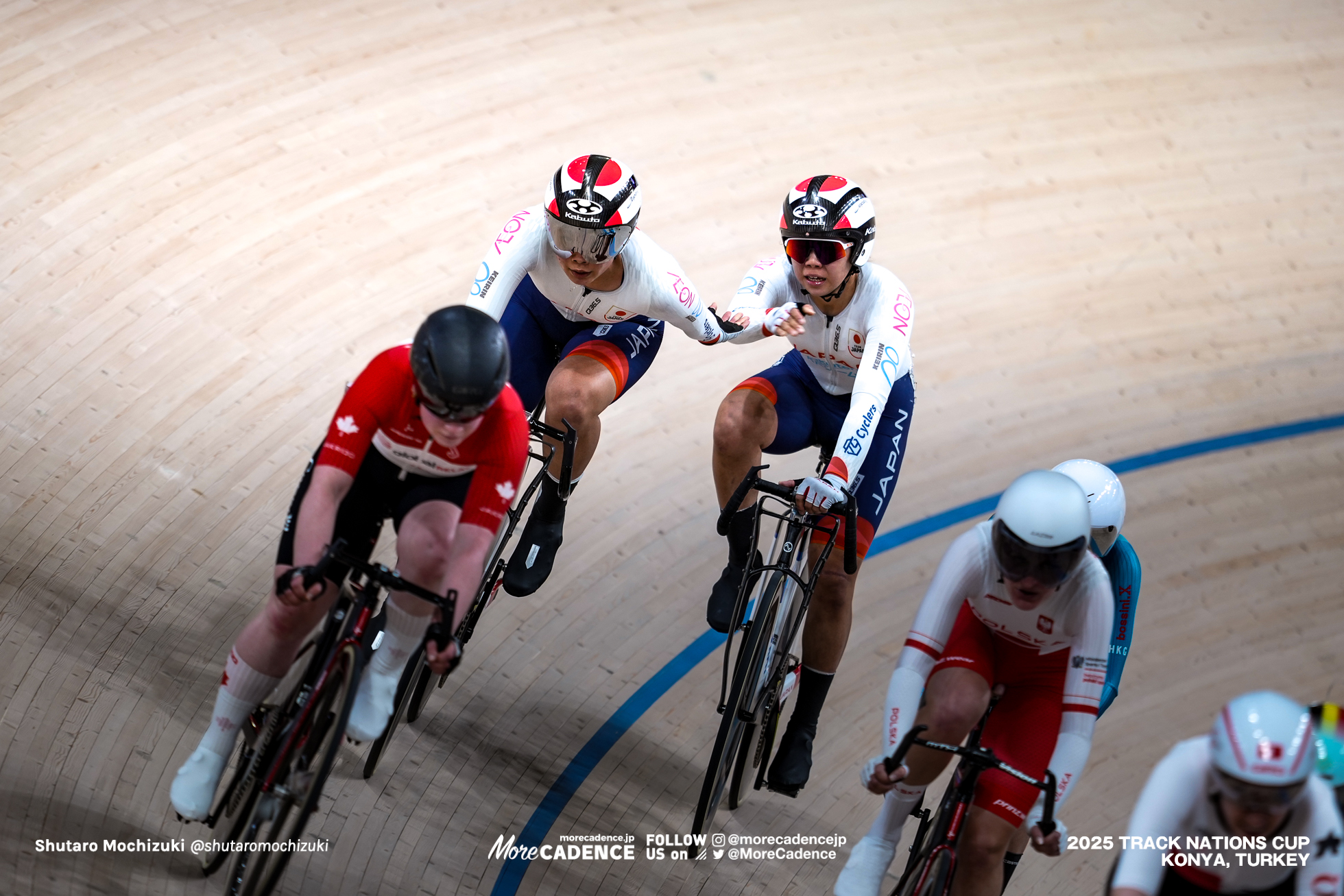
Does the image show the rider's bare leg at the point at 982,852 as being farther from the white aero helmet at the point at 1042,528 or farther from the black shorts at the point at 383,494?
the black shorts at the point at 383,494

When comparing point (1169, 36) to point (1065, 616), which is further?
point (1169, 36)

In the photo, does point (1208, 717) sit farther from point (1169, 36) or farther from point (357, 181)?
point (1169, 36)

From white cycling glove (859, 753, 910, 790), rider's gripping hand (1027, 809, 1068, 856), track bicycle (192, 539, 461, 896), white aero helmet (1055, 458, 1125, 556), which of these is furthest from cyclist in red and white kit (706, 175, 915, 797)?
track bicycle (192, 539, 461, 896)

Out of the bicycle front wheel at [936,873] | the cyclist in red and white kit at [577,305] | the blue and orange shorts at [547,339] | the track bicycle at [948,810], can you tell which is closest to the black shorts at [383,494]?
the cyclist in red and white kit at [577,305]

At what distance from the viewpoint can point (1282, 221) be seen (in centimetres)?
733

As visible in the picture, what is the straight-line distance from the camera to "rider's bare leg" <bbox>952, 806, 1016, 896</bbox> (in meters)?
2.88

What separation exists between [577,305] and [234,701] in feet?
5.41

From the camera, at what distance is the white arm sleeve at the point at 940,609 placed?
2.94 m

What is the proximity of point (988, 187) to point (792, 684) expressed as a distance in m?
4.31

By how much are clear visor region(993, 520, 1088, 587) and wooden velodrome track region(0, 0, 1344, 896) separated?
144cm

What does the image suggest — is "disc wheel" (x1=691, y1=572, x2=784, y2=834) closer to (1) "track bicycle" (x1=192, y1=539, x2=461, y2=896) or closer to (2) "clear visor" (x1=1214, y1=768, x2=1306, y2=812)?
(1) "track bicycle" (x1=192, y1=539, x2=461, y2=896)

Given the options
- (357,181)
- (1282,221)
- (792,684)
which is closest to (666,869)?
(792,684)

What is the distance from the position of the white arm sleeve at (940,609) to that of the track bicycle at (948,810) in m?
0.15

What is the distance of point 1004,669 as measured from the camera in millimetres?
3119
